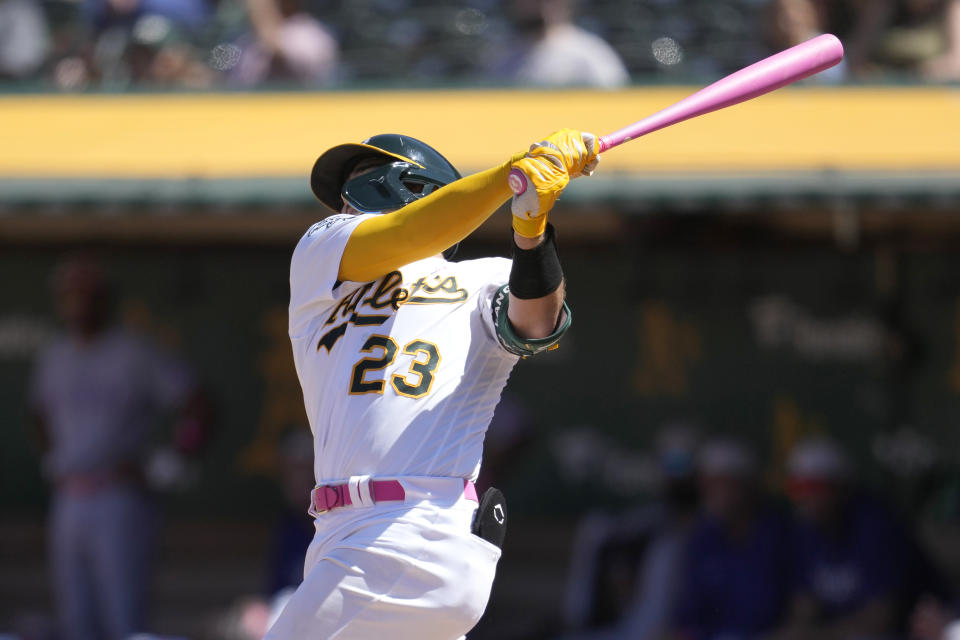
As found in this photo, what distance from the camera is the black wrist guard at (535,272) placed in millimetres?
2598

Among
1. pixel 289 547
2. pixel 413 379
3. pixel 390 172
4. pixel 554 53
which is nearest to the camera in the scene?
pixel 413 379

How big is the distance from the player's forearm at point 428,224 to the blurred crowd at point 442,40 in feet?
11.0

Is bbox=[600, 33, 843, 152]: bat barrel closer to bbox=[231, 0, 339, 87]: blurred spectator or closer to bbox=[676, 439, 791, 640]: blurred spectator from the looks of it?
bbox=[676, 439, 791, 640]: blurred spectator

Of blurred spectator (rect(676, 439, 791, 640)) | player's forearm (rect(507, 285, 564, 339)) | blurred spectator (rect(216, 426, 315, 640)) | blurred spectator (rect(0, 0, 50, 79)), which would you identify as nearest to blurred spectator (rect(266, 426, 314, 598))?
blurred spectator (rect(216, 426, 315, 640))

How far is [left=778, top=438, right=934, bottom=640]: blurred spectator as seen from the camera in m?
5.16

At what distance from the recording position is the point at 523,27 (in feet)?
21.4

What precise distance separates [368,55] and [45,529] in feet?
9.86

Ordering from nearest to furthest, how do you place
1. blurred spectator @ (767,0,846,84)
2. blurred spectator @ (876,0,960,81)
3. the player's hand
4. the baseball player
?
the player's hand, the baseball player, blurred spectator @ (876,0,960,81), blurred spectator @ (767,0,846,84)

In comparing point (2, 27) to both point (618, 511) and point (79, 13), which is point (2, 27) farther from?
point (618, 511)

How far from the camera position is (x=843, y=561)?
529 centimetres

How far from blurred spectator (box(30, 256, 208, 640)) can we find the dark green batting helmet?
2.85m

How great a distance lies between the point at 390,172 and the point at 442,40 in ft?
15.9

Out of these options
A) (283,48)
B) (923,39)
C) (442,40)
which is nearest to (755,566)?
(923,39)

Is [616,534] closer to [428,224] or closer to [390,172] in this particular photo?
[390,172]
